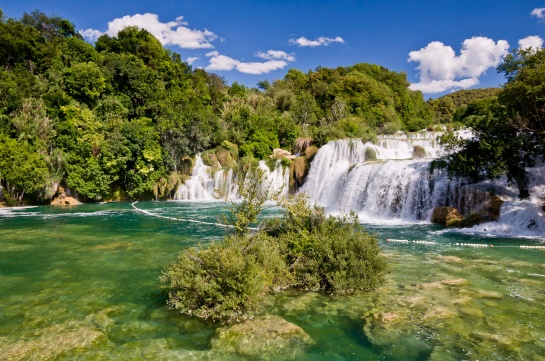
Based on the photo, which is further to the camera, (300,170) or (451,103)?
(451,103)

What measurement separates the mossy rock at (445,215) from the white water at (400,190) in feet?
1.68

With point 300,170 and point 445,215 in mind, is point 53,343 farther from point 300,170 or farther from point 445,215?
point 300,170

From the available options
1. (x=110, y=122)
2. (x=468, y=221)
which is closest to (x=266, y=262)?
(x=468, y=221)

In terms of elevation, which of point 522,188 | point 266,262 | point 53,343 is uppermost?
point 522,188

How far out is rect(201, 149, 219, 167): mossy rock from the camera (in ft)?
119

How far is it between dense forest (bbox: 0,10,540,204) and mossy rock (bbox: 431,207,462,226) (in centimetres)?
208

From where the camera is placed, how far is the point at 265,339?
586cm

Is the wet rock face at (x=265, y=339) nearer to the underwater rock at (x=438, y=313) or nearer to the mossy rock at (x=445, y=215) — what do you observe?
the underwater rock at (x=438, y=313)

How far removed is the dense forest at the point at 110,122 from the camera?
30.0 m

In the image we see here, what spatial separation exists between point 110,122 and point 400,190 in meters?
27.0

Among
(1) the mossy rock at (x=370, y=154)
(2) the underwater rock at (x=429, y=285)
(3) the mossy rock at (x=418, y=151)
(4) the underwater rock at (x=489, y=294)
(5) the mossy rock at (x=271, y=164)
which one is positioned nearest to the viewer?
(4) the underwater rock at (x=489, y=294)

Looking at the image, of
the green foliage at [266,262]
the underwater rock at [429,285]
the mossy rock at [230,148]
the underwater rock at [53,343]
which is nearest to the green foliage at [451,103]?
the mossy rock at [230,148]

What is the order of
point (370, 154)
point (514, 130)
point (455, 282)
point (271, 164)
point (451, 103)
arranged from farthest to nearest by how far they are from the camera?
point (451, 103)
point (271, 164)
point (370, 154)
point (514, 130)
point (455, 282)

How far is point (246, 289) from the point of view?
262 inches
